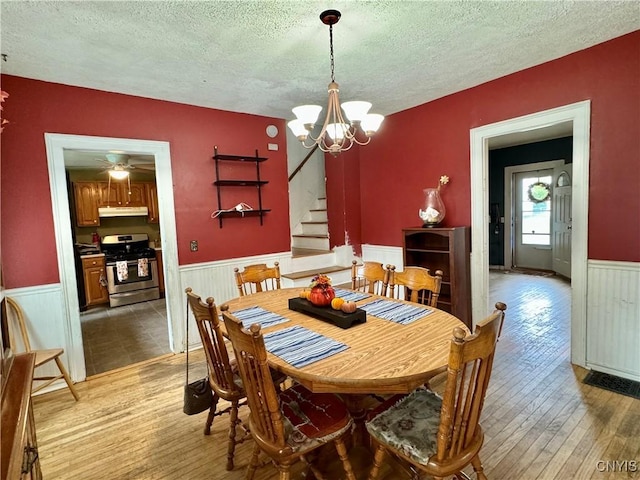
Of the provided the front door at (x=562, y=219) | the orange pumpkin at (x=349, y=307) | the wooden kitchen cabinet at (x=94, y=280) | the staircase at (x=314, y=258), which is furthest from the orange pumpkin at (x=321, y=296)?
the front door at (x=562, y=219)

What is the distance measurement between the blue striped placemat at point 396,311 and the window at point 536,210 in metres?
5.80

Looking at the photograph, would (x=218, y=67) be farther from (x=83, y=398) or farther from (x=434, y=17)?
(x=83, y=398)

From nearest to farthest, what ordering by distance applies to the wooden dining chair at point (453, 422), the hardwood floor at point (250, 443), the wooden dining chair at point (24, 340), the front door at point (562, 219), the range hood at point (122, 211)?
the wooden dining chair at point (453, 422) < the hardwood floor at point (250, 443) < the wooden dining chair at point (24, 340) < the range hood at point (122, 211) < the front door at point (562, 219)

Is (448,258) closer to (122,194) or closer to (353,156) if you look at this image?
(353,156)

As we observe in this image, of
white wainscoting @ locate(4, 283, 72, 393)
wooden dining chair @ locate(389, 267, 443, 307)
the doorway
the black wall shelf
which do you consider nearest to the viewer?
wooden dining chair @ locate(389, 267, 443, 307)

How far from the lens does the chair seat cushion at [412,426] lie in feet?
4.29

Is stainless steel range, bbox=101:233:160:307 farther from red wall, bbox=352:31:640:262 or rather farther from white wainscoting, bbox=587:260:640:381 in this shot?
white wainscoting, bbox=587:260:640:381

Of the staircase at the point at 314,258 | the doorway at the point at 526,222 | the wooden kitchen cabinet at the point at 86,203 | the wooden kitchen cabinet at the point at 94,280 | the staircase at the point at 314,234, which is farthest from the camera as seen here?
the doorway at the point at 526,222

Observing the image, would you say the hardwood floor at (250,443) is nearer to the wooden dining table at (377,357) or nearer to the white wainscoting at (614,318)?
the white wainscoting at (614,318)

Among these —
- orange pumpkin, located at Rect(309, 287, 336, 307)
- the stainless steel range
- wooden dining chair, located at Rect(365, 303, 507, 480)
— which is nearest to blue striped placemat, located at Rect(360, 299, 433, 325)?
orange pumpkin, located at Rect(309, 287, 336, 307)

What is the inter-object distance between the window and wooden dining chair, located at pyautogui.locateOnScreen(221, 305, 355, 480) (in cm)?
657

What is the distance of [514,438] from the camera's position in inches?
77.5

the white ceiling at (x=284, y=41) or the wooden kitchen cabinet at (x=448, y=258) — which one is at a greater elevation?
the white ceiling at (x=284, y=41)

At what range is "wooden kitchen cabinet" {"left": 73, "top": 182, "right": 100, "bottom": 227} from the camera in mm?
5371
